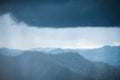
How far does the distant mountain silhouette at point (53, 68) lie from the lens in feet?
9.00

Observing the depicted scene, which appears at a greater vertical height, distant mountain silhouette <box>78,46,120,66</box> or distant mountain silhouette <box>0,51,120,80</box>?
distant mountain silhouette <box>78,46,120,66</box>

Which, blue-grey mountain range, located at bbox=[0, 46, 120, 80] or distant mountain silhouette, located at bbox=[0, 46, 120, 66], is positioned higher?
distant mountain silhouette, located at bbox=[0, 46, 120, 66]

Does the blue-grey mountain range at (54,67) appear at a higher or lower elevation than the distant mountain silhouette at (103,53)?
lower

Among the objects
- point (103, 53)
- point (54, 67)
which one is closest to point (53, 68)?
point (54, 67)

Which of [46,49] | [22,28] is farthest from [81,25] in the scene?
[22,28]

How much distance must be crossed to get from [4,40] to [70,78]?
3.44ft

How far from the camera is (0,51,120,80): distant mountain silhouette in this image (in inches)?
108

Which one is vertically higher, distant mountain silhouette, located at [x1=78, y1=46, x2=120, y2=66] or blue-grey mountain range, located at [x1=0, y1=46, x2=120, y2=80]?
distant mountain silhouette, located at [x1=78, y1=46, x2=120, y2=66]

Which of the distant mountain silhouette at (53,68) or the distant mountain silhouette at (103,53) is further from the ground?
the distant mountain silhouette at (103,53)

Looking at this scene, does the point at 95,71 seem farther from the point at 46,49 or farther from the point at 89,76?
the point at 46,49

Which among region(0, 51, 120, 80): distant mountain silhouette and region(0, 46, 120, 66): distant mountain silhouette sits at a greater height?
region(0, 46, 120, 66): distant mountain silhouette

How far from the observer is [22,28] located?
2.86m

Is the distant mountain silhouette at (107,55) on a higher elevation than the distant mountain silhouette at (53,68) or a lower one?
higher

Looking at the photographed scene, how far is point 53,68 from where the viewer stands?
9.11ft
